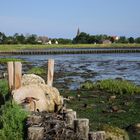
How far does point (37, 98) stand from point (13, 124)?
3.73 metres

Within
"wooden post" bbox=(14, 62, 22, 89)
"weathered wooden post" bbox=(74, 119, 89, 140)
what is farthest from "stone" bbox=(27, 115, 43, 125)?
"wooden post" bbox=(14, 62, 22, 89)

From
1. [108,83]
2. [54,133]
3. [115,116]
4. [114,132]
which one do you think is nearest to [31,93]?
[114,132]

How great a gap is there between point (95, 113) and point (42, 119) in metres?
9.93

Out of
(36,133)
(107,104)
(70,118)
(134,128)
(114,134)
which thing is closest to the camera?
(36,133)

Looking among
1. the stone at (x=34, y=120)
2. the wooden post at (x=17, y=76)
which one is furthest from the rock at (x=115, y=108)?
the stone at (x=34, y=120)

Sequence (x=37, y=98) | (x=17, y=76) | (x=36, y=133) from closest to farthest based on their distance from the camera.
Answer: (x=36, y=133)
(x=37, y=98)
(x=17, y=76)

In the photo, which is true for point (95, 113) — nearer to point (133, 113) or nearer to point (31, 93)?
point (133, 113)

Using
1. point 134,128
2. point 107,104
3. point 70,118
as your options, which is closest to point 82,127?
point 70,118

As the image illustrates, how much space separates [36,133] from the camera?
11258 millimetres

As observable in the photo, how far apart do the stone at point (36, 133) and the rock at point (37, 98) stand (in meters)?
3.21

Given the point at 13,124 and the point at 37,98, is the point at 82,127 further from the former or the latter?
the point at 37,98

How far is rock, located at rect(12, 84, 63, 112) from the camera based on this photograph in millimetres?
15164

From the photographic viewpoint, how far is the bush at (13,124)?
39.5 feet

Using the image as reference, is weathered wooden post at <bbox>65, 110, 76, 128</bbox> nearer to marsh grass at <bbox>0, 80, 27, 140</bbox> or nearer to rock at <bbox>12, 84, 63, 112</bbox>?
marsh grass at <bbox>0, 80, 27, 140</bbox>
